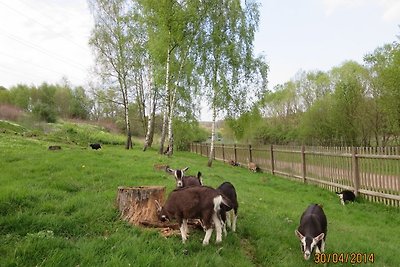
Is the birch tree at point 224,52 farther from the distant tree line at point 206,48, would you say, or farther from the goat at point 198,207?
the goat at point 198,207

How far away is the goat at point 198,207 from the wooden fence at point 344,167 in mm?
7494

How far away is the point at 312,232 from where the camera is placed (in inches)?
225

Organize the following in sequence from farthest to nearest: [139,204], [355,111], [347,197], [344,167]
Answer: [355,111] → [344,167] → [347,197] → [139,204]

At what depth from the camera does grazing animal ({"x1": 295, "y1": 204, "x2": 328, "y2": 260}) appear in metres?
5.48

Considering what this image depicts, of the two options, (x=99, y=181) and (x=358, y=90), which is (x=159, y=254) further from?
(x=358, y=90)

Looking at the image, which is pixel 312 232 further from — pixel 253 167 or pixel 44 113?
pixel 44 113

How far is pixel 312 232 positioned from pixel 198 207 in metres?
1.92

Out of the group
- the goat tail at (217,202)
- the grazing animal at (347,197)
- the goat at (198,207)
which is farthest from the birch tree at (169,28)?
the goat tail at (217,202)

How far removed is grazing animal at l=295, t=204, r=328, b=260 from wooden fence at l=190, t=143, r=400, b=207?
5.70 meters

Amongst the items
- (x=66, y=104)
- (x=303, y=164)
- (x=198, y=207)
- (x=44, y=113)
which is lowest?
(x=303, y=164)

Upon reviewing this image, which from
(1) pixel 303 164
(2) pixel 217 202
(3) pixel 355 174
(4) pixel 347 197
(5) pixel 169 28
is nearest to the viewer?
(2) pixel 217 202

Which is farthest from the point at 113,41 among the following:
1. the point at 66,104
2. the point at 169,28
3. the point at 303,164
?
the point at 66,104

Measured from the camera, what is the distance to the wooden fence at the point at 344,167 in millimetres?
10805

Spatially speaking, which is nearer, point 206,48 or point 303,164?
point 303,164
